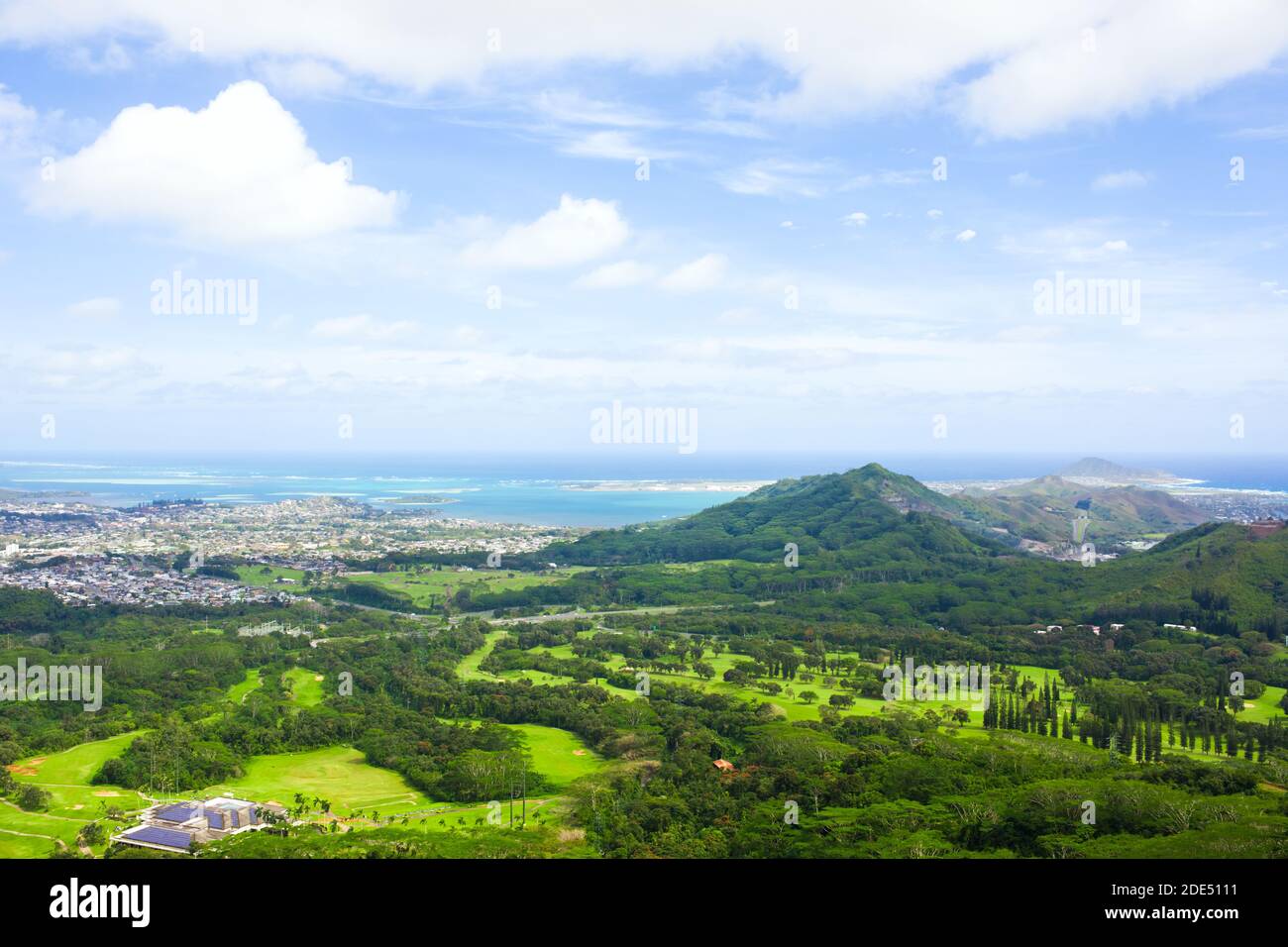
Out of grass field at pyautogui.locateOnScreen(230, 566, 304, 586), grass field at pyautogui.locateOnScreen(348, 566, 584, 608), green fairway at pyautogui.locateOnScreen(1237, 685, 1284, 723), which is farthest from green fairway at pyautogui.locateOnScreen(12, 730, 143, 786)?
green fairway at pyautogui.locateOnScreen(1237, 685, 1284, 723)

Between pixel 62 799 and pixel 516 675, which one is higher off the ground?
pixel 62 799

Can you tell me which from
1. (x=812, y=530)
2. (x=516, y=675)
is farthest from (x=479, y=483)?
(x=516, y=675)

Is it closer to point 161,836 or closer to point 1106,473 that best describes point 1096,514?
point 1106,473

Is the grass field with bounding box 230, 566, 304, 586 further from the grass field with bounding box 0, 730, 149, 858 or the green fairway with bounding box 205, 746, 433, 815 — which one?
the green fairway with bounding box 205, 746, 433, 815

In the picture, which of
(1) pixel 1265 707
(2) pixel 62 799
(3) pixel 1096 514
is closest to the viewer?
(2) pixel 62 799
